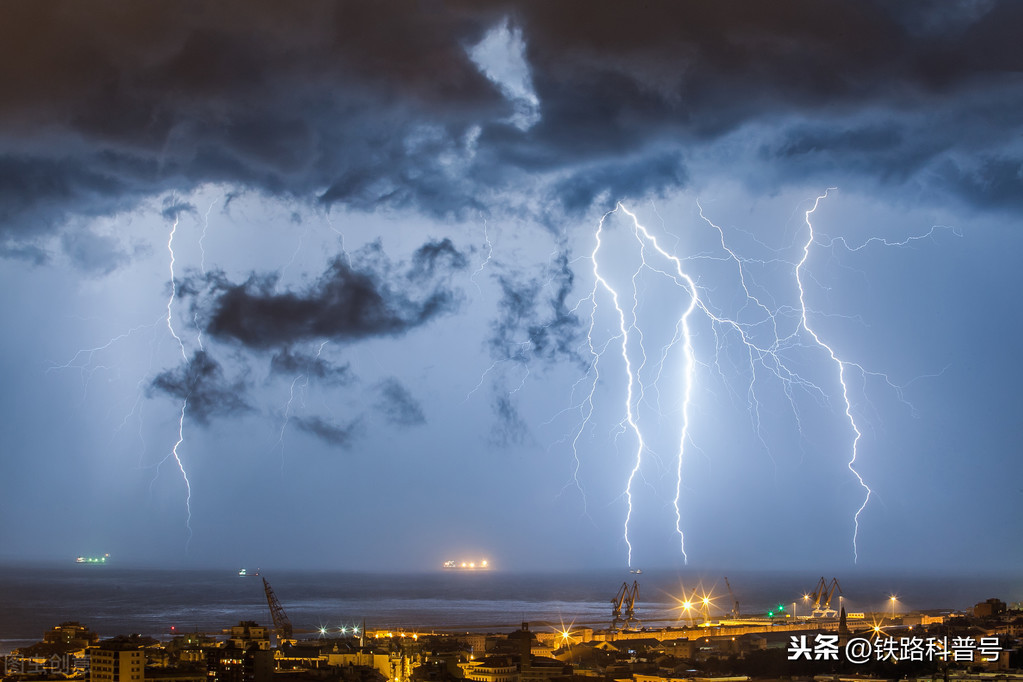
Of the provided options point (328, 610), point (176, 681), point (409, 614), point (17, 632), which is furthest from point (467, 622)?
point (176, 681)

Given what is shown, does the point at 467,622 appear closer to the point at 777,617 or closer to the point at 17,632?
the point at 777,617

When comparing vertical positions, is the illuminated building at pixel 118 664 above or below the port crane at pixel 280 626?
above

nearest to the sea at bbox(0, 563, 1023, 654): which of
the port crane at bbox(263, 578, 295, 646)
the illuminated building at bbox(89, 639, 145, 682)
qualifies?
the port crane at bbox(263, 578, 295, 646)

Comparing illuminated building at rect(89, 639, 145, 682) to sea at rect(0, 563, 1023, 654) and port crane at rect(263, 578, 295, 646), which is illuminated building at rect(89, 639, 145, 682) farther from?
port crane at rect(263, 578, 295, 646)

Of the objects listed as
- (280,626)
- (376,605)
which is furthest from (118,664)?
(376,605)

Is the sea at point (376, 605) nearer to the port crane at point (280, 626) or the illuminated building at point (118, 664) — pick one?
the port crane at point (280, 626)

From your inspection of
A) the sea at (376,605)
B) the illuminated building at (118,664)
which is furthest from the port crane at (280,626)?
the illuminated building at (118,664)

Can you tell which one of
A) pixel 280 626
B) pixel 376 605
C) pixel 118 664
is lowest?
pixel 376 605

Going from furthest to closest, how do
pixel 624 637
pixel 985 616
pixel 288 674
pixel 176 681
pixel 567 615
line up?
pixel 567 615 → pixel 985 616 → pixel 624 637 → pixel 288 674 → pixel 176 681

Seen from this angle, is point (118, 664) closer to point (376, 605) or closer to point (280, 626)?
point (280, 626)

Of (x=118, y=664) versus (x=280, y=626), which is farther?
(x=280, y=626)

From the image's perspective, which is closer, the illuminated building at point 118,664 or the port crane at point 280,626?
the illuminated building at point 118,664
